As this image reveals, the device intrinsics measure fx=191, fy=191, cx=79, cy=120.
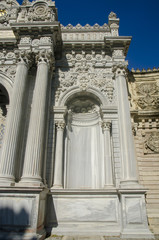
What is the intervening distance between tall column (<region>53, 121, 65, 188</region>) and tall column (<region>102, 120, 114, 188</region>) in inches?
97.2

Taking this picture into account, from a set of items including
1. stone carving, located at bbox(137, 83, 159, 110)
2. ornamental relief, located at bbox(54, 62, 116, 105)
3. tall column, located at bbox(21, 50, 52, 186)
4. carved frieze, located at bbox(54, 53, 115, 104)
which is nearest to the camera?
tall column, located at bbox(21, 50, 52, 186)

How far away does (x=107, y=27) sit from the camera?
14.6 m

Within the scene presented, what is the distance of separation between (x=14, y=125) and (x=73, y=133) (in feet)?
13.0

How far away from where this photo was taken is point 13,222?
297 inches

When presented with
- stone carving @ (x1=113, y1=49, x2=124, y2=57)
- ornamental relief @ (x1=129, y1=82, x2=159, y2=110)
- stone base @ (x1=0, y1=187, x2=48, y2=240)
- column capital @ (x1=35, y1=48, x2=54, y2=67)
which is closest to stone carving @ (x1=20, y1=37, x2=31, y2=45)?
column capital @ (x1=35, y1=48, x2=54, y2=67)

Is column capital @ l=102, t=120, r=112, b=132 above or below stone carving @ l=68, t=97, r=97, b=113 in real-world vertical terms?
below

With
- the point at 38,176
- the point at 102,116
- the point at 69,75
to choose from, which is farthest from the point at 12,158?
the point at 69,75

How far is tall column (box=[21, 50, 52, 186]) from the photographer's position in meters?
8.74

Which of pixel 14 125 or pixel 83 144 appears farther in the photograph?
pixel 83 144

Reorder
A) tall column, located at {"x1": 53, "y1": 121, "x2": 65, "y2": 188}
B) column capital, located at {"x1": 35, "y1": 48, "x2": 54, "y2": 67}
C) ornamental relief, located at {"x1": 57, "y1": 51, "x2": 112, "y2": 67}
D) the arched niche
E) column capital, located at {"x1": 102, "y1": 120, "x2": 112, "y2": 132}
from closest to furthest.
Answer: tall column, located at {"x1": 53, "y1": 121, "x2": 65, "y2": 188} → the arched niche → column capital, located at {"x1": 102, "y1": 120, "x2": 112, "y2": 132} → column capital, located at {"x1": 35, "y1": 48, "x2": 54, "y2": 67} → ornamental relief, located at {"x1": 57, "y1": 51, "x2": 112, "y2": 67}

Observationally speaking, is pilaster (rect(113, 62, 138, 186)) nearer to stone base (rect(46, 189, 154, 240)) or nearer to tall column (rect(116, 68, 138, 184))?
tall column (rect(116, 68, 138, 184))

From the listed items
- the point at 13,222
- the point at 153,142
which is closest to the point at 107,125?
the point at 153,142

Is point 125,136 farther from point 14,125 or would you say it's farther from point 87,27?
point 87,27

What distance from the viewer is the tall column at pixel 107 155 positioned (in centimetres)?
1027
